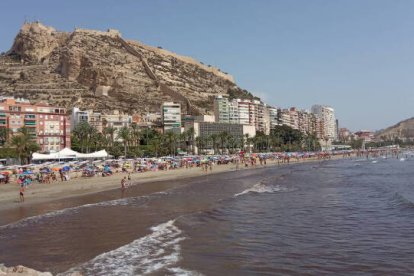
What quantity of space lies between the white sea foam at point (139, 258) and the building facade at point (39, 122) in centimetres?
6941

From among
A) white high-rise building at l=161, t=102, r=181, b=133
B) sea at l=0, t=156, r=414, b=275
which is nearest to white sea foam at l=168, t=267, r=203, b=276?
sea at l=0, t=156, r=414, b=275

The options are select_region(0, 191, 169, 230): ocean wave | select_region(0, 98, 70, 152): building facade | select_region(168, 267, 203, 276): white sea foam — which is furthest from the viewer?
select_region(0, 98, 70, 152): building facade

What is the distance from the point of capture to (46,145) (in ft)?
270

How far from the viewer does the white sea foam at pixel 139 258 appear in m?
11.3

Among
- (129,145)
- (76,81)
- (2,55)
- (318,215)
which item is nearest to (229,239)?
(318,215)

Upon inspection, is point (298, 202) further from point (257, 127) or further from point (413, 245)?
point (257, 127)

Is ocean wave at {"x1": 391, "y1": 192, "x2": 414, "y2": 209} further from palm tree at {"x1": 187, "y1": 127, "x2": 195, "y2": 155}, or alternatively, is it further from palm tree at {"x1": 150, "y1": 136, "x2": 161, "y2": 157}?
palm tree at {"x1": 187, "y1": 127, "x2": 195, "y2": 155}

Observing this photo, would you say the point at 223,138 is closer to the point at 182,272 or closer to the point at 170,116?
the point at 170,116

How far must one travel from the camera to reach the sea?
38.0 ft

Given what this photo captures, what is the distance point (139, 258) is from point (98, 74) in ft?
442

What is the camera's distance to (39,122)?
81938 millimetres

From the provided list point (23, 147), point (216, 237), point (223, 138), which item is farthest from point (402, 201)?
point (223, 138)

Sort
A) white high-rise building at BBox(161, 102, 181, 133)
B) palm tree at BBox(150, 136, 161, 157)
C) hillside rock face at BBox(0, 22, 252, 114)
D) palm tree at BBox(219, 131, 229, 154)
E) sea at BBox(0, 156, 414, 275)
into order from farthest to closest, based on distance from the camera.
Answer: hillside rock face at BBox(0, 22, 252, 114) < white high-rise building at BBox(161, 102, 181, 133) < palm tree at BBox(219, 131, 229, 154) < palm tree at BBox(150, 136, 161, 157) < sea at BBox(0, 156, 414, 275)

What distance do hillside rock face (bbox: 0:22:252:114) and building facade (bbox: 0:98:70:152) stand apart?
4094cm
